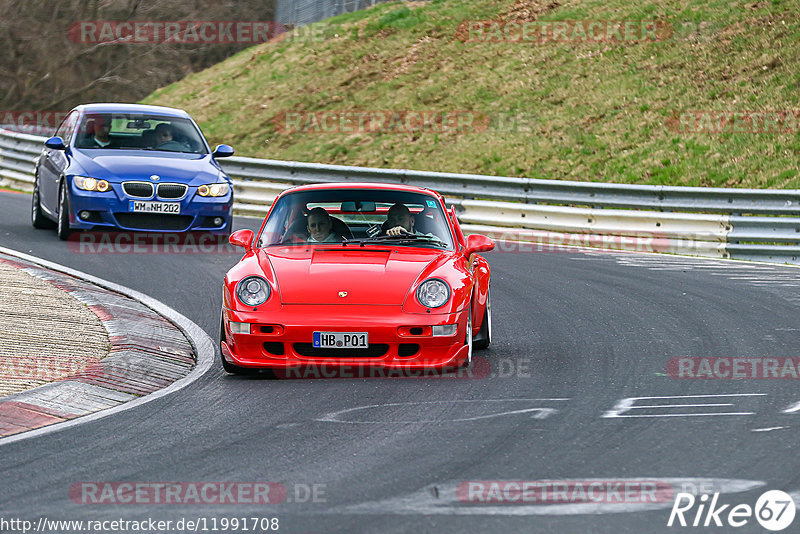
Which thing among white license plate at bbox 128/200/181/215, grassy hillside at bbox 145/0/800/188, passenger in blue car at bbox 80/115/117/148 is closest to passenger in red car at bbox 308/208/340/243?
white license plate at bbox 128/200/181/215

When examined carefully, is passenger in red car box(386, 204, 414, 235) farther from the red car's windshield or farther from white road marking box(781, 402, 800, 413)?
white road marking box(781, 402, 800, 413)

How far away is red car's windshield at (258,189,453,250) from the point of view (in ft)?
29.6

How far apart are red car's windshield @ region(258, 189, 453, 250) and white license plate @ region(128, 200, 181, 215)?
5.24 m

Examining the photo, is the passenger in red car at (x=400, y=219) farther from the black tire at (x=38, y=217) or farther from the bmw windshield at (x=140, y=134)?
the black tire at (x=38, y=217)

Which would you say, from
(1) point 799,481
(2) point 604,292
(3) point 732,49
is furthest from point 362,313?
(3) point 732,49

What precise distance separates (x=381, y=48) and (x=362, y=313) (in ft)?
83.8

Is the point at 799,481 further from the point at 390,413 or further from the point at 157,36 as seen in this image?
the point at 157,36

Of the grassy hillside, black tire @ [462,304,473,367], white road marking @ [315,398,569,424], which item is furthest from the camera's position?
the grassy hillside

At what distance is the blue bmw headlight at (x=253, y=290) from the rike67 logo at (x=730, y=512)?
365 cm

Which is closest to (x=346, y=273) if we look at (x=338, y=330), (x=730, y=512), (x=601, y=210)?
(x=338, y=330)

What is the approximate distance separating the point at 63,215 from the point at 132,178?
1.08 metres

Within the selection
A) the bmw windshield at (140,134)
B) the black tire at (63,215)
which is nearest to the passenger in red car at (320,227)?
the black tire at (63,215)

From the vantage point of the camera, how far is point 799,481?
5.35 metres

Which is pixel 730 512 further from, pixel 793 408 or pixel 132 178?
pixel 132 178
